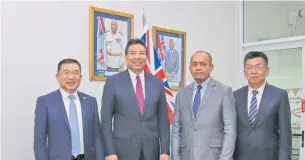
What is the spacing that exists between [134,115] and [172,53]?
78.1 inches

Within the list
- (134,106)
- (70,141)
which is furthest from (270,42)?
(70,141)

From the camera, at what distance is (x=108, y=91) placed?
2805 millimetres

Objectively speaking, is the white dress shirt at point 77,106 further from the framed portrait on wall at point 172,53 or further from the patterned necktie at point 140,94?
the framed portrait on wall at point 172,53

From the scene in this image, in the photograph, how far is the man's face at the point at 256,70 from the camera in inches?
118

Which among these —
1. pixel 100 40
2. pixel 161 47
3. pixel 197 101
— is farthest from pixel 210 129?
pixel 161 47

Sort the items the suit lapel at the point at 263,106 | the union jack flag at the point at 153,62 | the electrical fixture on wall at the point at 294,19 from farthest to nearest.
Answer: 1. the electrical fixture on wall at the point at 294,19
2. the union jack flag at the point at 153,62
3. the suit lapel at the point at 263,106

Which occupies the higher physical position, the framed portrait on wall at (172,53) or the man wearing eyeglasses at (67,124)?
the framed portrait on wall at (172,53)

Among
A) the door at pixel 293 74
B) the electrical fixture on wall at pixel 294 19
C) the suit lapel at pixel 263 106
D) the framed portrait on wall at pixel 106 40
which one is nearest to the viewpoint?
the suit lapel at pixel 263 106

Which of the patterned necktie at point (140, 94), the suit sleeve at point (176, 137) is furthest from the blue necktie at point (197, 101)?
the patterned necktie at point (140, 94)

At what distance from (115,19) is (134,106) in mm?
1521

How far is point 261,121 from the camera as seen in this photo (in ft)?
9.63

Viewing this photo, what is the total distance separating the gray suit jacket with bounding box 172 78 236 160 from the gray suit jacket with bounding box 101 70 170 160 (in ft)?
0.48

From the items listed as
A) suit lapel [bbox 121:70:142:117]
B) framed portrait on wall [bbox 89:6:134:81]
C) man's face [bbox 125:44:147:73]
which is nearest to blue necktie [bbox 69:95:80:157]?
suit lapel [bbox 121:70:142:117]

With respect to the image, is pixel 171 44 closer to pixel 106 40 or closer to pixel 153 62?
pixel 153 62
